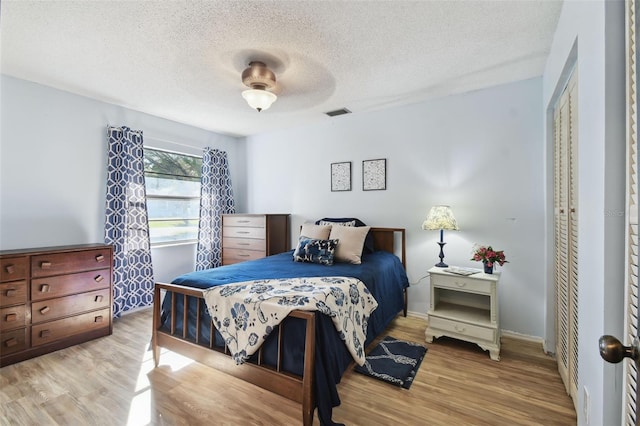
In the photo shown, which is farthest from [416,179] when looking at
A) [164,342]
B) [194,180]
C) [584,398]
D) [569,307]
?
[194,180]

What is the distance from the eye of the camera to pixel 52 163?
9.49 ft

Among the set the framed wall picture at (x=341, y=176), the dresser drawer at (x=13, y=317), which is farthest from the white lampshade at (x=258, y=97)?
the dresser drawer at (x=13, y=317)

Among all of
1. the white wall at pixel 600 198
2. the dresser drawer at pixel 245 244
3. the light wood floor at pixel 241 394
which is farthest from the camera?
the dresser drawer at pixel 245 244

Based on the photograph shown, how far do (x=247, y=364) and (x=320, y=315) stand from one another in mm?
586

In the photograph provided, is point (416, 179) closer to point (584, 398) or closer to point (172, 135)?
point (584, 398)

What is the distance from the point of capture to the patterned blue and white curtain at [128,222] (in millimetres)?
3266

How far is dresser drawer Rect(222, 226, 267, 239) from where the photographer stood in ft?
12.9

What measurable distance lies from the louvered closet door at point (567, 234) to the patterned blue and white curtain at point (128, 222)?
4073 millimetres

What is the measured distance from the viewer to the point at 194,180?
433 cm

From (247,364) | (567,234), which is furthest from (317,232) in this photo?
(567,234)

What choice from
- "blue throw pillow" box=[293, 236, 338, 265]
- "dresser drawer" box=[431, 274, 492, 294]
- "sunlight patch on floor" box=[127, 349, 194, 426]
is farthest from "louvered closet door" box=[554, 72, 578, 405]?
"sunlight patch on floor" box=[127, 349, 194, 426]

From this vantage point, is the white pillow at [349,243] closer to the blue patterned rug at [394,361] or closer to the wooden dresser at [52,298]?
the blue patterned rug at [394,361]

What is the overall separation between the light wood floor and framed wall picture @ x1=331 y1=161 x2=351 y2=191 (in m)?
2.11

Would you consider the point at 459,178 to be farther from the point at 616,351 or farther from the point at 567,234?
the point at 616,351
